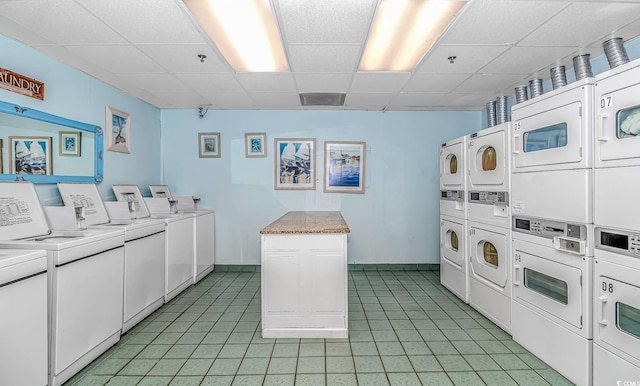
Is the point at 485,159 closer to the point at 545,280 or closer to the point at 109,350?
the point at 545,280

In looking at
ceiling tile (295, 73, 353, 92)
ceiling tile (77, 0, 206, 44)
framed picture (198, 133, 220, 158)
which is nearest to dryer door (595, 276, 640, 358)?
ceiling tile (295, 73, 353, 92)

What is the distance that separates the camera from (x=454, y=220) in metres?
3.90

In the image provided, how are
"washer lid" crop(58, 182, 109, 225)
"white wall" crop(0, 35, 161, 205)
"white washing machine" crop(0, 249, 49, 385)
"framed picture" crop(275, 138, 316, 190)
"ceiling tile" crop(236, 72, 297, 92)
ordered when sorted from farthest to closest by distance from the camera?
"framed picture" crop(275, 138, 316, 190), "ceiling tile" crop(236, 72, 297, 92), "washer lid" crop(58, 182, 109, 225), "white wall" crop(0, 35, 161, 205), "white washing machine" crop(0, 249, 49, 385)

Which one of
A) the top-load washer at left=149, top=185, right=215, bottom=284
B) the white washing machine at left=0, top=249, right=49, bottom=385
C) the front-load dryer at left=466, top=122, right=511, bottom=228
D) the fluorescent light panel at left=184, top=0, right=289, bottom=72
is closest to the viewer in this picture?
the white washing machine at left=0, top=249, right=49, bottom=385

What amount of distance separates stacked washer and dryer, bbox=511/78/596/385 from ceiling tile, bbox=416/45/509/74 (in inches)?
23.4

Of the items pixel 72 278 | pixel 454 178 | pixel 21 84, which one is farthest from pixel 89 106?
pixel 454 178

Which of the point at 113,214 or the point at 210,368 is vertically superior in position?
the point at 113,214

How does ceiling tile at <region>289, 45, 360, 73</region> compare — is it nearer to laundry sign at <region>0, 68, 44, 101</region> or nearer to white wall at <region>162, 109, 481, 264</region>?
white wall at <region>162, 109, 481, 264</region>

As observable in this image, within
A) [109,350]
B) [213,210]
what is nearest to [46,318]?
[109,350]

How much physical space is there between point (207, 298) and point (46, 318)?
6.47 feet

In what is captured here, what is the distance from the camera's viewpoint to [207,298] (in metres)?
3.85

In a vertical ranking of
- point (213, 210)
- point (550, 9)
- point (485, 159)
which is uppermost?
point (550, 9)

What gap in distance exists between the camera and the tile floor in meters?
2.24

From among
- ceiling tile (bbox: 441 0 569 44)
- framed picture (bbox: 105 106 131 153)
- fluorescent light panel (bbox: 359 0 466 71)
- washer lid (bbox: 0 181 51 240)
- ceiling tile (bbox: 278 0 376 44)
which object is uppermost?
fluorescent light panel (bbox: 359 0 466 71)
